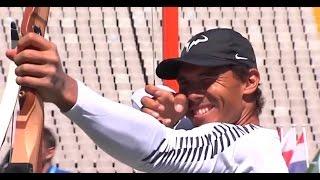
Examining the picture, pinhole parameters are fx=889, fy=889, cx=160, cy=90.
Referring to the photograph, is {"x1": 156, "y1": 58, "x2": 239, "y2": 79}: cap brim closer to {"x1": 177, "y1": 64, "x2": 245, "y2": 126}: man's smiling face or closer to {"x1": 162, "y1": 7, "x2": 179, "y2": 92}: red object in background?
{"x1": 177, "y1": 64, "x2": 245, "y2": 126}: man's smiling face

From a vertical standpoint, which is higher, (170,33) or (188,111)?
(170,33)

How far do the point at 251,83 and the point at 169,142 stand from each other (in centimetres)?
33

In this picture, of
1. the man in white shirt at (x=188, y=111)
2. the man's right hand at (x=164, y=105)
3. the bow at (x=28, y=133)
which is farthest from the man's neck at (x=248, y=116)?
the bow at (x=28, y=133)

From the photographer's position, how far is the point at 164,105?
1492mm

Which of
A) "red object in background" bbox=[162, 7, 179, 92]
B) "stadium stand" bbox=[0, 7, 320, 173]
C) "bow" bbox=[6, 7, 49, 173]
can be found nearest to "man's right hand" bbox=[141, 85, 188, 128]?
"bow" bbox=[6, 7, 49, 173]

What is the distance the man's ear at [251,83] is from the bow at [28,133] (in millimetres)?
500

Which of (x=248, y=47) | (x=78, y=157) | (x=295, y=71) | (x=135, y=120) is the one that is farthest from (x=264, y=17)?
(x=135, y=120)

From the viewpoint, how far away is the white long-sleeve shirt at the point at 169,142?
1173 millimetres

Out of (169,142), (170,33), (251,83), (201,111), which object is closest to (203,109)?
(201,111)

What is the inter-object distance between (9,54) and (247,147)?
46 cm

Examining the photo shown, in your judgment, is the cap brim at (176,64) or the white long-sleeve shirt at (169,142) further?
the cap brim at (176,64)

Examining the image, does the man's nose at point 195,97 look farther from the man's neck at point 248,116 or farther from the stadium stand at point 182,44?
the stadium stand at point 182,44

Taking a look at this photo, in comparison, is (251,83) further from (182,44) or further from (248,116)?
(182,44)

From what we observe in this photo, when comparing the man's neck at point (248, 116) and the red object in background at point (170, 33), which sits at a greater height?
the red object in background at point (170, 33)
